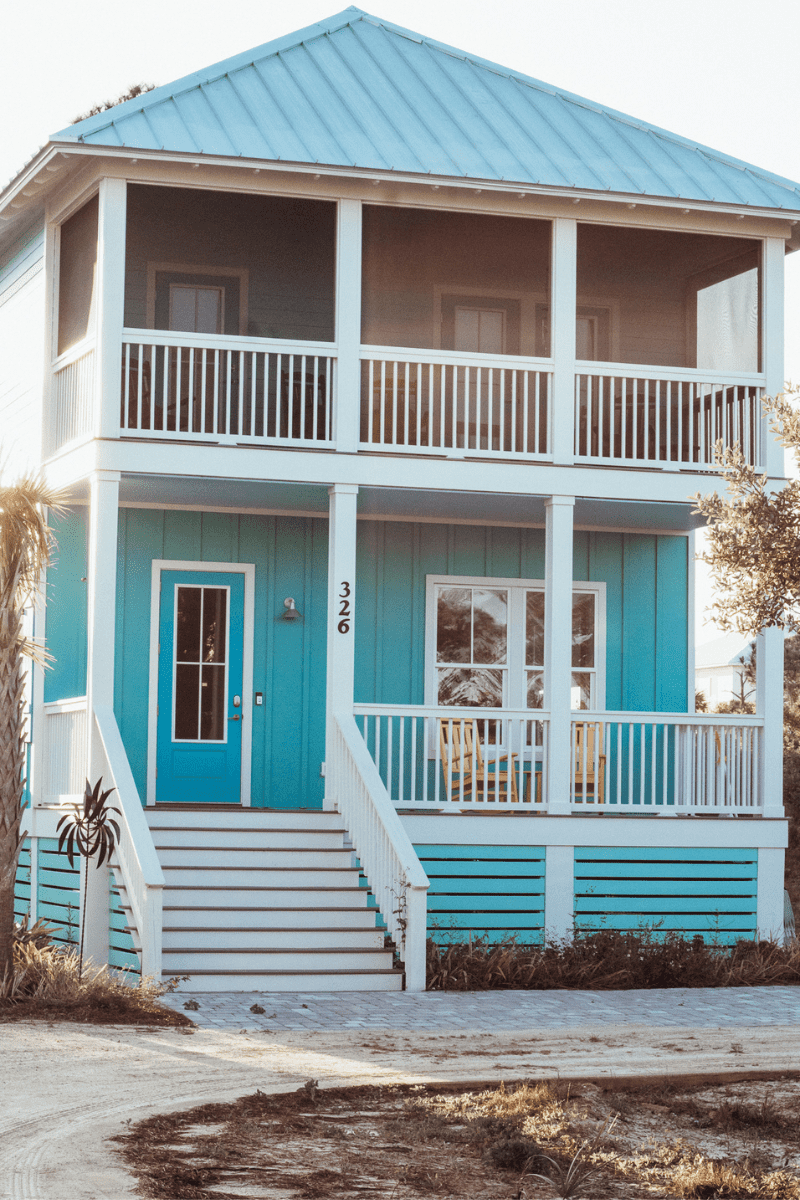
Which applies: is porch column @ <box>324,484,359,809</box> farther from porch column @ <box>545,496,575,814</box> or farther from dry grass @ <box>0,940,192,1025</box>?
dry grass @ <box>0,940,192,1025</box>

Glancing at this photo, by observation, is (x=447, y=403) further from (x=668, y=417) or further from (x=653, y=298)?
(x=653, y=298)

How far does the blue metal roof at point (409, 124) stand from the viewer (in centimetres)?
1265

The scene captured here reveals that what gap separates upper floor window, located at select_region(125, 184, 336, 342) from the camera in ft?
47.4

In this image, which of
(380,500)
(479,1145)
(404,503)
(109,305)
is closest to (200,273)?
(109,305)

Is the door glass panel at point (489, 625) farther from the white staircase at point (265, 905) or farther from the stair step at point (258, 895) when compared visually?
the stair step at point (258, 895)

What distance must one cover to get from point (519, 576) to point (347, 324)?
3573 millimetres

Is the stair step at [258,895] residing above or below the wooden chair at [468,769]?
below

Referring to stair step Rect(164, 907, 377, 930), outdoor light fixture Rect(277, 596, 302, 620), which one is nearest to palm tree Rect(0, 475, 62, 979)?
stair step Rect(164, 907, 377, 930)

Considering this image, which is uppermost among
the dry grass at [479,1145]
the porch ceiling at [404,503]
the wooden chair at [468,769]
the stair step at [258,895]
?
the porch ceiling at [404,503]

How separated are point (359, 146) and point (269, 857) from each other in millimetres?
6113

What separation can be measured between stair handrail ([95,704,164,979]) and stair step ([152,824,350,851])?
0.60 m

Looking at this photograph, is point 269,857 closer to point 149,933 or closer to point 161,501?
point 149,933

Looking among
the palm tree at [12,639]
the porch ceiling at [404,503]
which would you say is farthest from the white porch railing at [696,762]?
the palm tree at [12,639]

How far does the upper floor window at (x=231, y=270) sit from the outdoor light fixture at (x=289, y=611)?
8.61 feet
